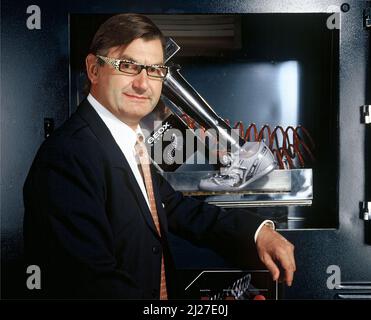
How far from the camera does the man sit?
133cm

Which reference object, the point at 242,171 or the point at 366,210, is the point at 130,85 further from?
the point at 366,210

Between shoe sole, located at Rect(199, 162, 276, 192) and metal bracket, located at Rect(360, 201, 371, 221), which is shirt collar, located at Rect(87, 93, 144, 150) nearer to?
shoe sole, located at Rect(199, 162, 276, 192)

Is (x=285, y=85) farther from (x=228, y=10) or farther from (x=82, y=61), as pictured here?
(x=82, y=61)

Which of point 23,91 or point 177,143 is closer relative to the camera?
point 23,91

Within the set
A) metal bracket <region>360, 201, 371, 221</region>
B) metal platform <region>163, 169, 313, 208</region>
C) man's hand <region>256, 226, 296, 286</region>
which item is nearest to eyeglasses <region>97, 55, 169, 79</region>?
metal platform <region>163, 169, 313, 208</region>

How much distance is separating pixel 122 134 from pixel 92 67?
208mm

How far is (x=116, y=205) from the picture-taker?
1.39m

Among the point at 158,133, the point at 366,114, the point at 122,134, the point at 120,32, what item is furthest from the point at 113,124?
the point at 366,114

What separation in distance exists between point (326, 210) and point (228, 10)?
657 millimetres

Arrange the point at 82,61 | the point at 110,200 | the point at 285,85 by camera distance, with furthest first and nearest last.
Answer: the point at 285,85 → the point at 82,61 → the point at 110,200

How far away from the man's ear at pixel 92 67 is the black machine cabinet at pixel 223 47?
0.05m

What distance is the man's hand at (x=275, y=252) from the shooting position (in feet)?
4.76

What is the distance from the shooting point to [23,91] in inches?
55.9
